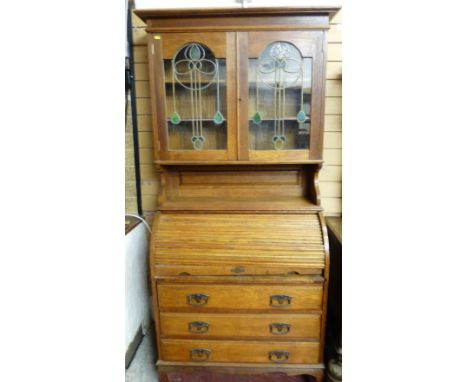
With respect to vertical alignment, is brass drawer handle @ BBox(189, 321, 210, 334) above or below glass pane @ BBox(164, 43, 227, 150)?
below

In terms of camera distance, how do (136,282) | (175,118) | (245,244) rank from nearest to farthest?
1. (245,244)
2. (175,118)
3. (136,282)

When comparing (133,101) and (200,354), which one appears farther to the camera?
(133,101)

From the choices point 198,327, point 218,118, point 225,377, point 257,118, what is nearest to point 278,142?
point 257,118

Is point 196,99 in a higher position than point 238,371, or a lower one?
higher

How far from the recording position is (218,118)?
4.34 ft

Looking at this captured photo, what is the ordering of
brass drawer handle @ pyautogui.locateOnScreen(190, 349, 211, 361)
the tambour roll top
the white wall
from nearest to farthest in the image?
the tambour roll top < brass drawer handle @ pyautogui.locateOnScreen(190, 349, 211, 361) < the white wall

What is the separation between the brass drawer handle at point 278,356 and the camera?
130 cm

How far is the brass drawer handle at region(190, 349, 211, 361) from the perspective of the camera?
1.32m

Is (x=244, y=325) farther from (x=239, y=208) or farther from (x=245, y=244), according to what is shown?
(x=239, y=208)

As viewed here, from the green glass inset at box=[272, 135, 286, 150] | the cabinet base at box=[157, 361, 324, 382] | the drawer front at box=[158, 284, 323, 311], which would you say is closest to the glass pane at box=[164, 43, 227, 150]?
the green glass inset at box=[272, 135, 286, 150]

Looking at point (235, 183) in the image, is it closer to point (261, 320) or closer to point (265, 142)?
point (265, 142)

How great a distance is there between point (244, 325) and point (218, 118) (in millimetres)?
959

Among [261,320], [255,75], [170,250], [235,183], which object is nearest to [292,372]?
[261,320]

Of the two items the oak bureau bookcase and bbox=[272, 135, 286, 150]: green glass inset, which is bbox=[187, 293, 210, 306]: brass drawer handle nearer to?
the oak bureau bookcase
